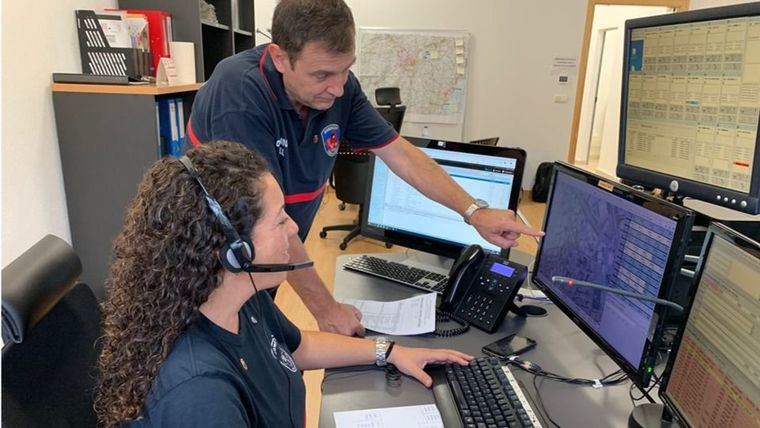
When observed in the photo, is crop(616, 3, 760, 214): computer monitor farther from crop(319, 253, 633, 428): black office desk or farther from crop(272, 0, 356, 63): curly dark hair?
crop(272, 0, 356, 63): curly dark hair

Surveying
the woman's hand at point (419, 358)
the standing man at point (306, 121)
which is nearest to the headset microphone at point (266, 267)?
the standing man at point (306, 121)

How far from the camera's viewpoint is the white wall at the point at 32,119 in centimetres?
175

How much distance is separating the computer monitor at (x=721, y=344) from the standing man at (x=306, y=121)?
0.51 m

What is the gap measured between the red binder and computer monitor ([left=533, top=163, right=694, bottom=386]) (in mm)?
1955

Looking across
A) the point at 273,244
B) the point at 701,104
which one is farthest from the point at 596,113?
the point at 273,244

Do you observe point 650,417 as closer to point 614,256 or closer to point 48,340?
point 614,256

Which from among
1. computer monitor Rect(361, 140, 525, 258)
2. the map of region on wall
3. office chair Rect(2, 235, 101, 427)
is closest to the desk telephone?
computer monitor Rect(361, 140, 525, 258)

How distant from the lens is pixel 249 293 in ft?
2.92

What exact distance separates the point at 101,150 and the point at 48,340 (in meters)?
1.54

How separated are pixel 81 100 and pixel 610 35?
288 inches

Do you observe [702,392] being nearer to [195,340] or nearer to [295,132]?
[195,340]

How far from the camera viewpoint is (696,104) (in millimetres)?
1116

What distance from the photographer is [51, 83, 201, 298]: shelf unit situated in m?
2.04

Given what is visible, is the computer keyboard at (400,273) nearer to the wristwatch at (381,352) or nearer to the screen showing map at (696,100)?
the wristwatch at (381,352)
